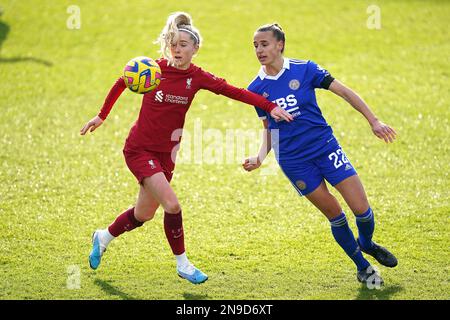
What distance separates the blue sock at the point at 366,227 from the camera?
6.97 meters

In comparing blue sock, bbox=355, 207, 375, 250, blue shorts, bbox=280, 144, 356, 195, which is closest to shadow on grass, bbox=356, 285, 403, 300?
blue sock, bbox=355, 207, 375, 250

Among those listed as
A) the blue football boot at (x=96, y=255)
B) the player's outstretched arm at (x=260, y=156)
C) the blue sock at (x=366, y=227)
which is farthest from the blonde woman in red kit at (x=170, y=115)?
the blue sock at (x=366, y=227)

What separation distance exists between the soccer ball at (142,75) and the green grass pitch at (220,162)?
73.2 inches

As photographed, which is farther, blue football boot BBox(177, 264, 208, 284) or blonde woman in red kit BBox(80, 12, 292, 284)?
blue football boot BBox(177, 264, 208, 284)

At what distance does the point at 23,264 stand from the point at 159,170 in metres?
1.89

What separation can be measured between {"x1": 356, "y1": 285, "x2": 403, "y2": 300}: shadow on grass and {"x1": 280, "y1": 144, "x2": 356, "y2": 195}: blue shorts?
1.00m

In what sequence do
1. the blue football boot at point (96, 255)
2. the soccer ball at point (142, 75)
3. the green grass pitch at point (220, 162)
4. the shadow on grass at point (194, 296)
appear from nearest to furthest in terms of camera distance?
1. the soccer ball at point (142, 75)
2. the shadow on grass at point (194, 296)
3. the green grass pitch at point (220, 162)
4. the blue football boot at point (96, 255)

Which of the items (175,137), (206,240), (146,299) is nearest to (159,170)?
(175,137)

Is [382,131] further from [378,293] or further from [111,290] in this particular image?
[111,290]

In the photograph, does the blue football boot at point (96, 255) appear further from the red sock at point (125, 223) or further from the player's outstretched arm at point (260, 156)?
the player's outstretched arm at point (260, 156)

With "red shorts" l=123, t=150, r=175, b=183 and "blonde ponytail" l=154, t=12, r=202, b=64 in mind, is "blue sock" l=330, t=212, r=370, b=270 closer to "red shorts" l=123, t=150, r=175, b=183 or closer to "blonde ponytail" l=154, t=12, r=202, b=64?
"red shorts" l=123, t=150, r=175, b=183

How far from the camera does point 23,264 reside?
7.71 m

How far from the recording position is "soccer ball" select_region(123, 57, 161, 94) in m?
6.66

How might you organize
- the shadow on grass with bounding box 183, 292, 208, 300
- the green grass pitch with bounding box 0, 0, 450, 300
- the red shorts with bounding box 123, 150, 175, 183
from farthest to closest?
the green grass pitch with bounding box 0, 0, 450, 300 < the red shorts with bounding box 123, 150, 175, 183 < the shadow on grass with bounding box 183, 292, 208, 300
